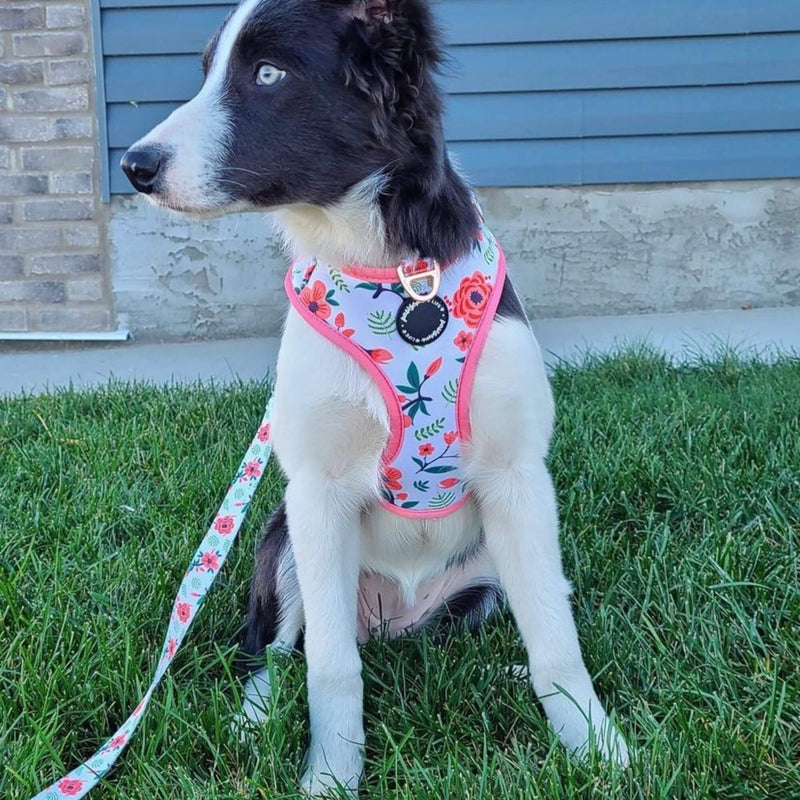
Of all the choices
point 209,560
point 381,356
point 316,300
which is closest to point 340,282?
point 316,300

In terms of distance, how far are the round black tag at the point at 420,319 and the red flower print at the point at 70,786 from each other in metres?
0.95

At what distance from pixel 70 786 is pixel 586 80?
437 centimetres

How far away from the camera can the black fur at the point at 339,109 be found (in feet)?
5.25

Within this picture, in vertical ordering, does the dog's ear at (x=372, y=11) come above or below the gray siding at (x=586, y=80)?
above

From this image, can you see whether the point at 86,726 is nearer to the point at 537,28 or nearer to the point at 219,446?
the point at 219,446

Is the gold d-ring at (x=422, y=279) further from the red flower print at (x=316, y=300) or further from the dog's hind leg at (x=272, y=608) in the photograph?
the dog's hind leg at (x=272, y=608)

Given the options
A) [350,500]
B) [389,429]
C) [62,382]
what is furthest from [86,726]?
[62,382]

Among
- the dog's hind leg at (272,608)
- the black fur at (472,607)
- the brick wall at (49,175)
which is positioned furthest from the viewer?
the brick wall at (49,175)

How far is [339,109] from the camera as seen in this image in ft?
5.32

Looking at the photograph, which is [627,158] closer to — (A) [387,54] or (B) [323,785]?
(A) [387,54]

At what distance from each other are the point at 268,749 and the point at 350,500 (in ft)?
1.54

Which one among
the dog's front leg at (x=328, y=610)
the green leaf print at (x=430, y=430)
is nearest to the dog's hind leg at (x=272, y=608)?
the dog's front leg at (x=328, y=610)

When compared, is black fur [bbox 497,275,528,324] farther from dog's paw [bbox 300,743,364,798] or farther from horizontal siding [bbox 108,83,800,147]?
horizontal siding [bbox 108,83,800,147]

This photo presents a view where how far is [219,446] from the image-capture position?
3.12 m
